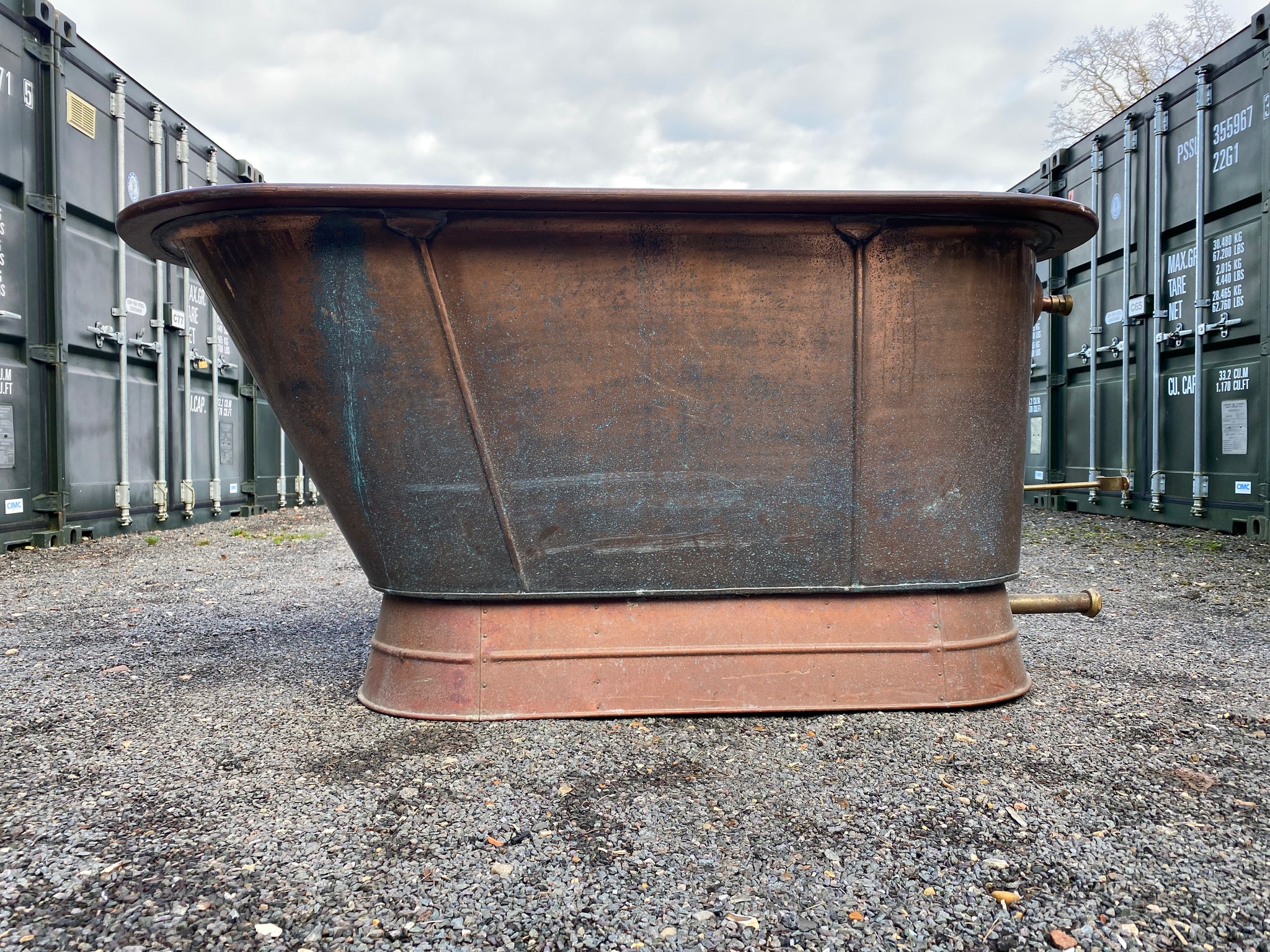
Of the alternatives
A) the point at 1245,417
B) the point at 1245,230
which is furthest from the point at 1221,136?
the point at 1245,417

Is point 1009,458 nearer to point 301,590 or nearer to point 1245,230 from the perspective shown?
point 301,590

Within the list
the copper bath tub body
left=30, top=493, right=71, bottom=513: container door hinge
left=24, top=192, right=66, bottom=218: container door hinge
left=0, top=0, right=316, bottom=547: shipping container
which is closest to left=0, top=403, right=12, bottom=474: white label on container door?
left=0, top=0, right=316, bottom=547: shipping container

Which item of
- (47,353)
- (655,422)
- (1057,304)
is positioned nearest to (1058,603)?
(1057,304)

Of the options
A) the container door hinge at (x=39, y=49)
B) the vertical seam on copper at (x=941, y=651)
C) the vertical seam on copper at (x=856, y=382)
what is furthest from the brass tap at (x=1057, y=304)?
the container door hinge at (x=39, y=49)

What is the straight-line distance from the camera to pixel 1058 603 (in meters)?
2.06

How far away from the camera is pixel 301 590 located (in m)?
3.75

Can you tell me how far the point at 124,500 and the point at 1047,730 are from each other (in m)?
5.74

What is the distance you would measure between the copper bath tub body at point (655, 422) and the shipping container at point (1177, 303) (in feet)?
8.64

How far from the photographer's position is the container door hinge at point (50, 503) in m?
4.77

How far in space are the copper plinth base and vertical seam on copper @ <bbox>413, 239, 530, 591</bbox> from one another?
0.43 ft

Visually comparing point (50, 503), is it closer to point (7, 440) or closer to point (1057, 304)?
point (7, 440)

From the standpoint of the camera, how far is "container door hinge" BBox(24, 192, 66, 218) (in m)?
4.72

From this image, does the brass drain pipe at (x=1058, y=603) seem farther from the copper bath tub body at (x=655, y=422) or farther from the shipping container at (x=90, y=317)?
the shipping container at (x=90, y=317)

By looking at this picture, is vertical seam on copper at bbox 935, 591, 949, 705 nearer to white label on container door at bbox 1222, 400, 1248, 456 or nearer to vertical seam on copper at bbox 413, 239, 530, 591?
vertical seam on copper at bbox 413, 239, 530, 591
